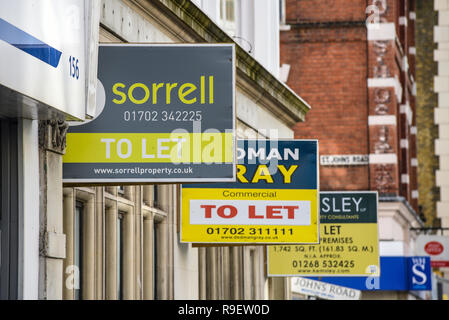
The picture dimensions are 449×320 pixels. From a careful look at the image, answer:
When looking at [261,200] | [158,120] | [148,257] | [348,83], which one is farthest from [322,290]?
[348,83]

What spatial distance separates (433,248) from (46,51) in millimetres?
31235

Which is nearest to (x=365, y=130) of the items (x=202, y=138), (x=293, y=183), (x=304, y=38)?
(x=304, y=38)

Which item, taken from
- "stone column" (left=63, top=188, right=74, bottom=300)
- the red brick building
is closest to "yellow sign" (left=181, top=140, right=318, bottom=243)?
"stone column" (left=63, top=188, right=74, bottom=300)

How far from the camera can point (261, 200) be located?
46.1ft

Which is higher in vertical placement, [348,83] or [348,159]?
[348,83]

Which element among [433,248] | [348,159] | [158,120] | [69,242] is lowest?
[433,248]

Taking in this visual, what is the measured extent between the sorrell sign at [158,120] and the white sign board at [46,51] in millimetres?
1110

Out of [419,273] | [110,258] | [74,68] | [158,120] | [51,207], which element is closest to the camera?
[74,68]

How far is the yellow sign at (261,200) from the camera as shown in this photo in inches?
528

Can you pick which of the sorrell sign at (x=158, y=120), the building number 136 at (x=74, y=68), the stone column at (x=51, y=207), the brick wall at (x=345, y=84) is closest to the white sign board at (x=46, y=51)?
the building number 136 at (x=74, y=68)

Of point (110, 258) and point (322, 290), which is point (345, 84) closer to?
point (322, 290)

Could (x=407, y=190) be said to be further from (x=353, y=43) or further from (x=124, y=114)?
(x=124, y=114)

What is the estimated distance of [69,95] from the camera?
8258 mm
